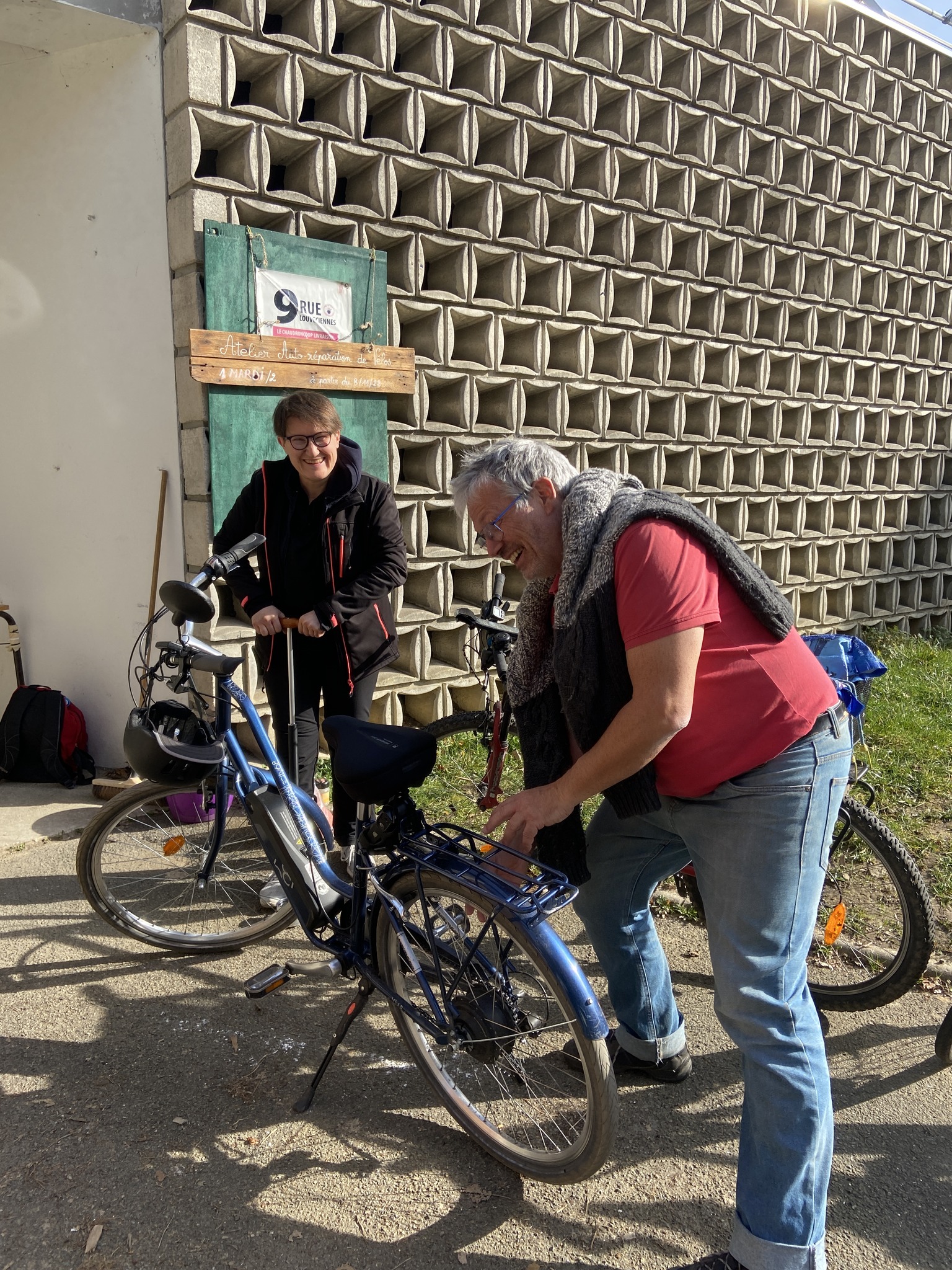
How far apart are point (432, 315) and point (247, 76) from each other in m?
1.43

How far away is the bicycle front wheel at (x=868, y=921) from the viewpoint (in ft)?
9.71

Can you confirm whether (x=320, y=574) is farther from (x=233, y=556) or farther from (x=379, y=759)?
(x=379, y=759)

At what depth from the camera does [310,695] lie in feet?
12.4

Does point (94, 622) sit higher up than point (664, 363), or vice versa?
point (664, 363)

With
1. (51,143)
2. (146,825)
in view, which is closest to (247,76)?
(51,143)

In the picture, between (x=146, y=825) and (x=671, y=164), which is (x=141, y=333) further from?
(x=671, y=164)

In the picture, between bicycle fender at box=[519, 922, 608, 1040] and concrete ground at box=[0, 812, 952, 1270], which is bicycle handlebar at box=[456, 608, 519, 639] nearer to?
concrete ground at box=[0, 812, 952, 1270]

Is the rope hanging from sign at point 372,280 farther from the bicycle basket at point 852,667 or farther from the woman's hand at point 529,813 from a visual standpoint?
the woman's hand at point 529,813

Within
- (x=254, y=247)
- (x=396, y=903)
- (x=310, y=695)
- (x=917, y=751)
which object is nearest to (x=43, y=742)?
(x=310, y=695)

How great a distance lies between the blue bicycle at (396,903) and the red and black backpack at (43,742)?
1.82 metres

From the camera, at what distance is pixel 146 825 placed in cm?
336

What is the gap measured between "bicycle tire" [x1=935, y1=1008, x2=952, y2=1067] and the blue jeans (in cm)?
109

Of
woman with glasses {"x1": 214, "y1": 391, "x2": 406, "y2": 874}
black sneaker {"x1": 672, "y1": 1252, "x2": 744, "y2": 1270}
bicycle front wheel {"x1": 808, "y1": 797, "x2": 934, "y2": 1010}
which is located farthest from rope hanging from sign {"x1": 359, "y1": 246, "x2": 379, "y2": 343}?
black sneaker {"x1": 672, "y1": 1252, "x2": 744, "y2": 1270}

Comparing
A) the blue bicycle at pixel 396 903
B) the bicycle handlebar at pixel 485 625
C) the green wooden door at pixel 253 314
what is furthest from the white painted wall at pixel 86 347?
the blue bicycle at pixel 396 903
